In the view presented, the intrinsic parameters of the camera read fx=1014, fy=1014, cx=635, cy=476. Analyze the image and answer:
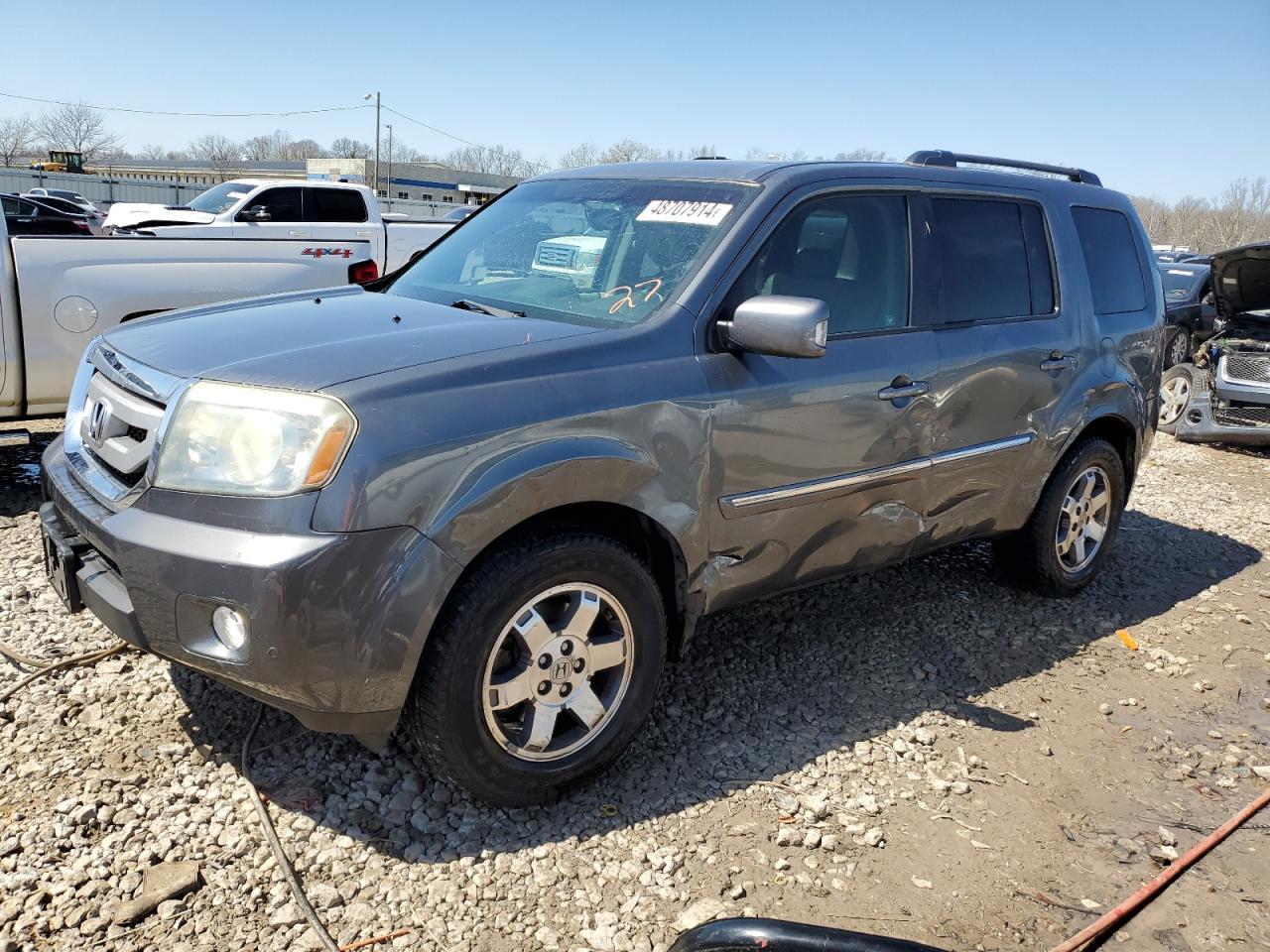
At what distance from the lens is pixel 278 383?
2629 mm

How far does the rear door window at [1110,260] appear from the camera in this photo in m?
4.83

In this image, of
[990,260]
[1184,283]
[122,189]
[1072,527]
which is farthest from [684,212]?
[122,189]

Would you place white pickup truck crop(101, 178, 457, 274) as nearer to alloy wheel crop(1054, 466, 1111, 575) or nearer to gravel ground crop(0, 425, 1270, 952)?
gravel ground crop(0, 425, 1270, 952)

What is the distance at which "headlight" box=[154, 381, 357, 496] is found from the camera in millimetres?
2525

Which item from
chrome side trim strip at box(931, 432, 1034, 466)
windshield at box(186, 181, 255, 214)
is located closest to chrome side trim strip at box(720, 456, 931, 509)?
chrome side trim strip at box(931, 432, 1034, 466)

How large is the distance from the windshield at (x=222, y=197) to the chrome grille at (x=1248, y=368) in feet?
39.0

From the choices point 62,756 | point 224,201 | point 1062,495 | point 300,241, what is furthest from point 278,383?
point 224,201

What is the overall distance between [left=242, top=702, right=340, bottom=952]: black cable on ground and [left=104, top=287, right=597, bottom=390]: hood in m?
1.21

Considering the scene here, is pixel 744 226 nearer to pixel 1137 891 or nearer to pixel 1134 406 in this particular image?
pixel 1137 891

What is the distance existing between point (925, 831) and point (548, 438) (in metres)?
1.69

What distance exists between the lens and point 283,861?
2.72 m

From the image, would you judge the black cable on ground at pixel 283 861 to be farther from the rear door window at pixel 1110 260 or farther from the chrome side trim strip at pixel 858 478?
the rear door window at pixel 1110 260

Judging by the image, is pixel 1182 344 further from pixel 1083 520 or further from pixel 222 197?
pixel 222 197

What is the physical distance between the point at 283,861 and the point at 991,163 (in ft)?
13.8
